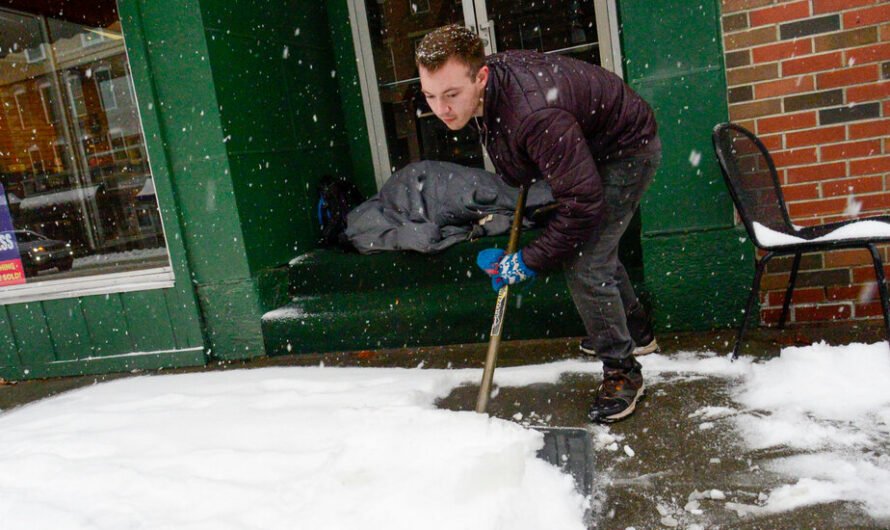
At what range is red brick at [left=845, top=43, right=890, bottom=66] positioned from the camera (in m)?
3.32

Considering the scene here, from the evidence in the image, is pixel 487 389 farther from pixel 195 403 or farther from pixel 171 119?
pixel 171 119

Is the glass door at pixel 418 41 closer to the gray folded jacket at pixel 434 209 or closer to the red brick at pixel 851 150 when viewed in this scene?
the gray folded jacket at pixel 434 209

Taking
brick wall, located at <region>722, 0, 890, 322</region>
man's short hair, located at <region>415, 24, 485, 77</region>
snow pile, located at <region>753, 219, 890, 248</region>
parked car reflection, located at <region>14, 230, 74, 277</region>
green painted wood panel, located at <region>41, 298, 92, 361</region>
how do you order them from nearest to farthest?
man's short hair, located at <region>415, 24, 485, 77</region> < snow pile, located at <region>753, 219, 890, 248</region> < brick wall, located at <region>722, 0, 890, 322</region> < green painted wood panel, located at <region>41, 298, 92, 361</region> < parked car reflection, located at <region>14, 230, 74, 277</region>

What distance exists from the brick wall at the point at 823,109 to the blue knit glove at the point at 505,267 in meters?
1.75

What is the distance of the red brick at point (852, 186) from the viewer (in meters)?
3.44

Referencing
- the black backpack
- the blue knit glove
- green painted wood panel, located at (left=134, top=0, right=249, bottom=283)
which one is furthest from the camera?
the black backpack

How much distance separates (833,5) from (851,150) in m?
0.77

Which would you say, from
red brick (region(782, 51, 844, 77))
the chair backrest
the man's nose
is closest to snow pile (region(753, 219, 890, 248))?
the chair backrest

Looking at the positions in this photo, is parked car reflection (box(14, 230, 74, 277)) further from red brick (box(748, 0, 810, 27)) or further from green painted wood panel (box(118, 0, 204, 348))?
red brick (box(748, 0, 810, 27))

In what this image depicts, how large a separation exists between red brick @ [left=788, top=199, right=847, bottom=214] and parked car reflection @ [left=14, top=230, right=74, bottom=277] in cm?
494

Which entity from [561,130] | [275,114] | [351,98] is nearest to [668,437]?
[561,130]

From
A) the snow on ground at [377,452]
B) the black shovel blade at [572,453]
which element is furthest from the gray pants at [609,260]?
the black shovel blade at [572,453]

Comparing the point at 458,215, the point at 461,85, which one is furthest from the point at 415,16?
the point at 461,85

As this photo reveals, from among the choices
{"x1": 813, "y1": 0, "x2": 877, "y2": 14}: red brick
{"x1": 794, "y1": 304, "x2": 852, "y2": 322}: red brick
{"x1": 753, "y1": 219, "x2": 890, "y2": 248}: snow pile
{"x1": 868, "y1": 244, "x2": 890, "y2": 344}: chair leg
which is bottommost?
{"x1": 794, "y1": 304, "x2": 852, "y2": 322}: red brick
